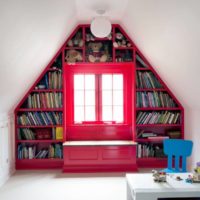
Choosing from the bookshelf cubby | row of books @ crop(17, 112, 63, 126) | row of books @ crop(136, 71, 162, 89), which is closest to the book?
the bookshelf cubby

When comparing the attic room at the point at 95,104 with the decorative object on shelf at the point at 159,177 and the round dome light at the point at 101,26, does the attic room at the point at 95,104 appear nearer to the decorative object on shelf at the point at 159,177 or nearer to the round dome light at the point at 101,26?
the round dome light at the point at 101,26

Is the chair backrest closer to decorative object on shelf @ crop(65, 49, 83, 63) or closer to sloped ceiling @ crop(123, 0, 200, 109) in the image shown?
sloped ceiling @ crop(123, 0, 200, 109)

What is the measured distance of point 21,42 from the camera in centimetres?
297

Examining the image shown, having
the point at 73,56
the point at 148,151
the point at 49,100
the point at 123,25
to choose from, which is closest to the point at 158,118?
the point at 148,151

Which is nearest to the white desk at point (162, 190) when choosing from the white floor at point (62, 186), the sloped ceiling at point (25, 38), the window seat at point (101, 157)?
the white floor at point (62, 186)

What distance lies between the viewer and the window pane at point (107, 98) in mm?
5215

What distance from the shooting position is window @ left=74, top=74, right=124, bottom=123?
5207 mm

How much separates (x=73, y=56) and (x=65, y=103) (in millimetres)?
884

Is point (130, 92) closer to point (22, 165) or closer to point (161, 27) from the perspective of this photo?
point (161, 27)

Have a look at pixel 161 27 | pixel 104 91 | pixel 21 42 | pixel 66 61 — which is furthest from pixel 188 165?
pixel 21 42

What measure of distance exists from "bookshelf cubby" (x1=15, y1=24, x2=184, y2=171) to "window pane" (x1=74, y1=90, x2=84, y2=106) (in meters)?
0.29

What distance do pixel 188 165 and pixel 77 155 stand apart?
Result: 6.32ft

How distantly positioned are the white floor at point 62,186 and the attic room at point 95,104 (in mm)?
15

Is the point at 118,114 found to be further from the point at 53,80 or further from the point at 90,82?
the point at 53,80
